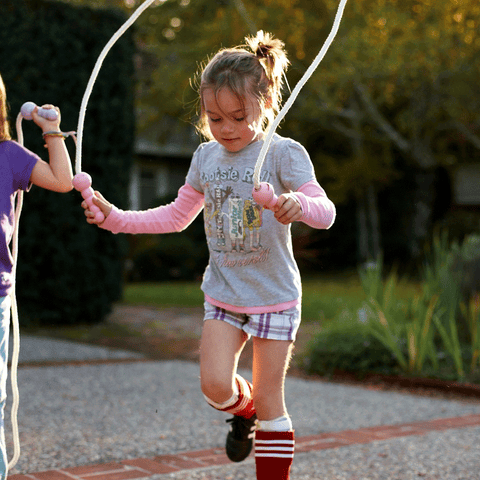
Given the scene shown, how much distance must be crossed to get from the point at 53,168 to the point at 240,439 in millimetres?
1395

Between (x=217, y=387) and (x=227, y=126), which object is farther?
(x=217, y=387)

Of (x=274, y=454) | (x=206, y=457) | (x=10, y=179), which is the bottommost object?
(x=206, y=457)

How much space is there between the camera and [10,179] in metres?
2.46

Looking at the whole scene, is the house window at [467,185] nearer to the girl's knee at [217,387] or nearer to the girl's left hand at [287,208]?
the girl's knee at [217,387]

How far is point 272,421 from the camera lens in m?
2.67

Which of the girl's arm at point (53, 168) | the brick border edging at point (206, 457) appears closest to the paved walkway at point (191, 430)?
the brick border edging at point (206, 457)

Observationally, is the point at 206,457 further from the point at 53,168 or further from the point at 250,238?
the point at 53,168

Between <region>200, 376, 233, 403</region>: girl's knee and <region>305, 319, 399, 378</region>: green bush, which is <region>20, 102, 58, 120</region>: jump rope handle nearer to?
<region>200, 376, 233, 403</region>: girl's knee

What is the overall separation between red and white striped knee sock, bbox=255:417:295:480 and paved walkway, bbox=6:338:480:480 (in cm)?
58

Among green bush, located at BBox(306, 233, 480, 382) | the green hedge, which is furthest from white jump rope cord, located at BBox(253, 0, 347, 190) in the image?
the green hedge

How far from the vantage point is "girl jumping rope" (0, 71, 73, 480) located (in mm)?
2400

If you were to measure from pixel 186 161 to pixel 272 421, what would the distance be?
21087 mm

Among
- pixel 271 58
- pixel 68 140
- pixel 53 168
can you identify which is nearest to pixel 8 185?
pixel 53 168

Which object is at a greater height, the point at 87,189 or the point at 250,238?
the point at 87,189
